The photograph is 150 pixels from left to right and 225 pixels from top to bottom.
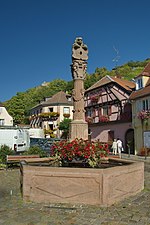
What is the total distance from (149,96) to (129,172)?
21.3 meters

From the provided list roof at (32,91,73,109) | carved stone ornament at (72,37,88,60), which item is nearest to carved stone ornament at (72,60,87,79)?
carved stone ornament at (72,37,88,60)

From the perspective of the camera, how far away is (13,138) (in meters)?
24.8

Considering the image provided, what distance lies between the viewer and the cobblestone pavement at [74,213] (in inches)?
222

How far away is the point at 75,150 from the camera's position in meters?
8.23

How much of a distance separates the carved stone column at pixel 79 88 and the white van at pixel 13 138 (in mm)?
12737

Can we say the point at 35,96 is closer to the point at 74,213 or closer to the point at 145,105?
the point at 145,105

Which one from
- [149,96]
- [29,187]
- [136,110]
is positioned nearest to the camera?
[29,187]

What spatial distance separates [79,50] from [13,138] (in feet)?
48.0

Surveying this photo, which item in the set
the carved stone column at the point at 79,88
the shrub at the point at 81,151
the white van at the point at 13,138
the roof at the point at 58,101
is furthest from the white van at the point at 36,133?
the shrub at the point at 81,151

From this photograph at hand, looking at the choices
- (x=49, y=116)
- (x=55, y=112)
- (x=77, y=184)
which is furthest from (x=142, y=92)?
(x=49, y=116)

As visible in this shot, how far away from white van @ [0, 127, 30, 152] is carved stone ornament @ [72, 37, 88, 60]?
13.7 m

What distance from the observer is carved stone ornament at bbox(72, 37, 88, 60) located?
1288cm

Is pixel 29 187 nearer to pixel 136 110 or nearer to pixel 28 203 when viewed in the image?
pixel 28 203

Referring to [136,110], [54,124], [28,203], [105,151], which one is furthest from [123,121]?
[28,203]
